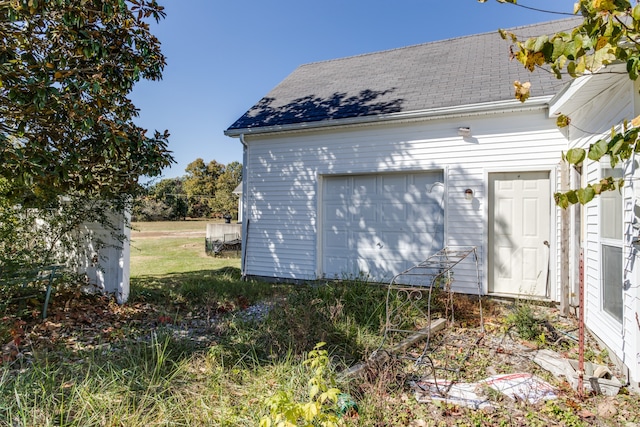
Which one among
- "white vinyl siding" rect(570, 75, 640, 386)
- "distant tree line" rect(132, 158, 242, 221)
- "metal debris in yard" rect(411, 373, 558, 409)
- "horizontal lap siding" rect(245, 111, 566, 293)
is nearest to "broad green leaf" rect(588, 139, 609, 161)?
"white vinyl siding" rect(570, 75, 640, 386)

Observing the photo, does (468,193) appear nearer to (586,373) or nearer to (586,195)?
(586,373)

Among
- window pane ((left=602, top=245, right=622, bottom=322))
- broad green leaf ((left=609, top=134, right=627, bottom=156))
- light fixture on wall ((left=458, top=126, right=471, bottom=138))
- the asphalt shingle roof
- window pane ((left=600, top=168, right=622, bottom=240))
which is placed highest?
the asphalt shingle roof

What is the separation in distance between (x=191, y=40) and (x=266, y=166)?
136 inches

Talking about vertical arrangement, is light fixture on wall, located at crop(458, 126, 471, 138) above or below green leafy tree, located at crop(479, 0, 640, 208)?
above

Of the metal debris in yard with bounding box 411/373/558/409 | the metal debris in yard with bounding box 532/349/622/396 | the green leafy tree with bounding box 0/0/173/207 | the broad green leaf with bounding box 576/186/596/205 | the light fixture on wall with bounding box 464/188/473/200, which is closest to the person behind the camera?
the broad green leaf with bounding box 576/186/596/205

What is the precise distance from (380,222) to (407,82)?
2965 mm

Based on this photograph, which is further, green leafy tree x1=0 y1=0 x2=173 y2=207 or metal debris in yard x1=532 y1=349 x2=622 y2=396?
green leafy tree x1=0 y1=0 x2=173 y2=207

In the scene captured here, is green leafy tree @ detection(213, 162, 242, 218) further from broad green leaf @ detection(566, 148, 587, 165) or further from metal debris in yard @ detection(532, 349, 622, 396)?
broad green leaf @ detection(566, 148, 587, 165)

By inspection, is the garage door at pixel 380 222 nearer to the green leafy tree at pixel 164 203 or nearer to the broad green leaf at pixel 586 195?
the green leafy tree at pixel 164 203

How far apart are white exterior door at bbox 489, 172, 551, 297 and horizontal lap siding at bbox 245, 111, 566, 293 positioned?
0.21 metres

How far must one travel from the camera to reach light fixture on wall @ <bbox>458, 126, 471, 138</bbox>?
6.52 metres

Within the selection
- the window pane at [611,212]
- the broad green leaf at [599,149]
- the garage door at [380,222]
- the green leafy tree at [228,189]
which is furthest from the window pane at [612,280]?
the green leafy tree at [228,189]

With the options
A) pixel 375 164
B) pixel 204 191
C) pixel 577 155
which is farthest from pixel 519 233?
pixel 204 191

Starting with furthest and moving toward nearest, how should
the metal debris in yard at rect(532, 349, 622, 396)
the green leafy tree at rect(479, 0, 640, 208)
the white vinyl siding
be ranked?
the white vinyl siding < the metal debris in yard at rect(532, 349, 622, 396) < the green leafy tree at rect(479, 0, 640, 208)
